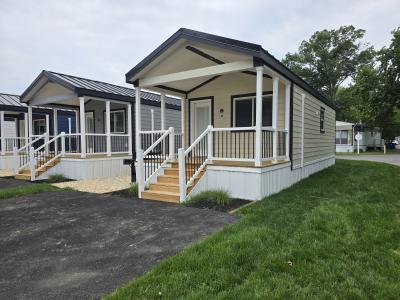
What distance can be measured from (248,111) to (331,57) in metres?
32.8

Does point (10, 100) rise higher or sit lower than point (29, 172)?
higher

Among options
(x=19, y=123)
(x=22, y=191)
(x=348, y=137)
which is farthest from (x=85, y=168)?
(x=348, y=137)

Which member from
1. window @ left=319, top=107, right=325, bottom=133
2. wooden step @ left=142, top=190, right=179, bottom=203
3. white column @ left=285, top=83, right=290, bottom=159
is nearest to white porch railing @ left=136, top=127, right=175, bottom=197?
wooden step @ left=142, top=190, right=179, bottom=203

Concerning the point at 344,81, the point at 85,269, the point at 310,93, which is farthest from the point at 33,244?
the point at 344,81

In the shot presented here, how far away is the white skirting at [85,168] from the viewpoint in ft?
34.1

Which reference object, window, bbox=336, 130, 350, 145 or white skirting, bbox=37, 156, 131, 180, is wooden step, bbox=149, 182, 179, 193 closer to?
white skirting, bbox=37, 156, 131, 180

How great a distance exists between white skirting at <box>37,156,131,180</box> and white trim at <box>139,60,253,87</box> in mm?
4235

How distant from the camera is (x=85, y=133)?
11258mm

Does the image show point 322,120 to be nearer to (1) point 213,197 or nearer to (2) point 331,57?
(1) point 213,197

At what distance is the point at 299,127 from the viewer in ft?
29.8

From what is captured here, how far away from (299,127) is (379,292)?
7.16 metres

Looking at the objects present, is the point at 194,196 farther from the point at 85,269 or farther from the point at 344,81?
the point at 344,81

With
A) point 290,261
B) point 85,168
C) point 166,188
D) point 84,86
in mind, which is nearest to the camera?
point 290,261

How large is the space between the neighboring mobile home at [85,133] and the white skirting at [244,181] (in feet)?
11.8
